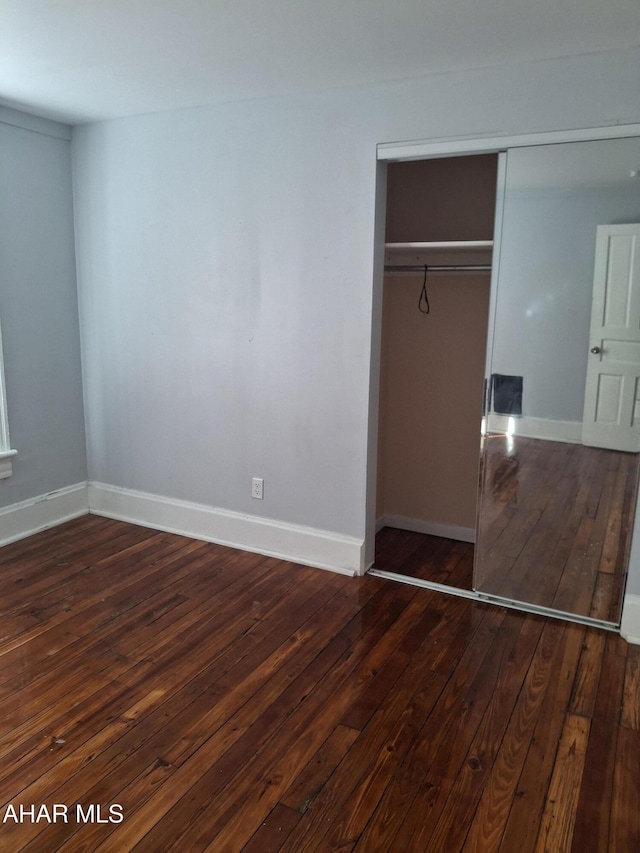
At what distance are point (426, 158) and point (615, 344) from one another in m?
1.17

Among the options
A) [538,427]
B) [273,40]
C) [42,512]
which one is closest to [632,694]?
[538,427]

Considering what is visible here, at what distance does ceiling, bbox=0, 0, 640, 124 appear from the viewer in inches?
83.4

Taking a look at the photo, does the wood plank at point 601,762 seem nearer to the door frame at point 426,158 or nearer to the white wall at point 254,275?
the door frame at point 426,158

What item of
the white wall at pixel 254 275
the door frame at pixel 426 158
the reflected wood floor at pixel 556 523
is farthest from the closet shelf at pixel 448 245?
the reflected wood floor at pixel 556 523

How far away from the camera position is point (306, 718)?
7.16ft

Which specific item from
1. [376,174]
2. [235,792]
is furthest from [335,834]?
[376,174]

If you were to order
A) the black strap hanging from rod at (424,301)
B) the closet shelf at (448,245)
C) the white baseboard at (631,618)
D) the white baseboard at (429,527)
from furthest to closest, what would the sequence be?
the white baseboard at (429,527)
the black strap hanging from rod at (424,301)
the closet shelf at (448,245)
the white baseboard at (631,618)

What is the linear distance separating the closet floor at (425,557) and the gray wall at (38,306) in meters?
2.06

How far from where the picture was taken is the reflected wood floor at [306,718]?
1.75m

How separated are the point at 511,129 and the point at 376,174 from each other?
2.03ft

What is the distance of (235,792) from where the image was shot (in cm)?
186

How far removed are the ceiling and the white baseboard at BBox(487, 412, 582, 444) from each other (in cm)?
148

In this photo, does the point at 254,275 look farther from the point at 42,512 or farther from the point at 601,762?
the point at 601,762

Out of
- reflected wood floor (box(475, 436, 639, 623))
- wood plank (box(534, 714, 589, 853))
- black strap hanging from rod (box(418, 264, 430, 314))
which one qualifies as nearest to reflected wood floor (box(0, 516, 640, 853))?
wood plank (box(534, 714, 589, 853))
